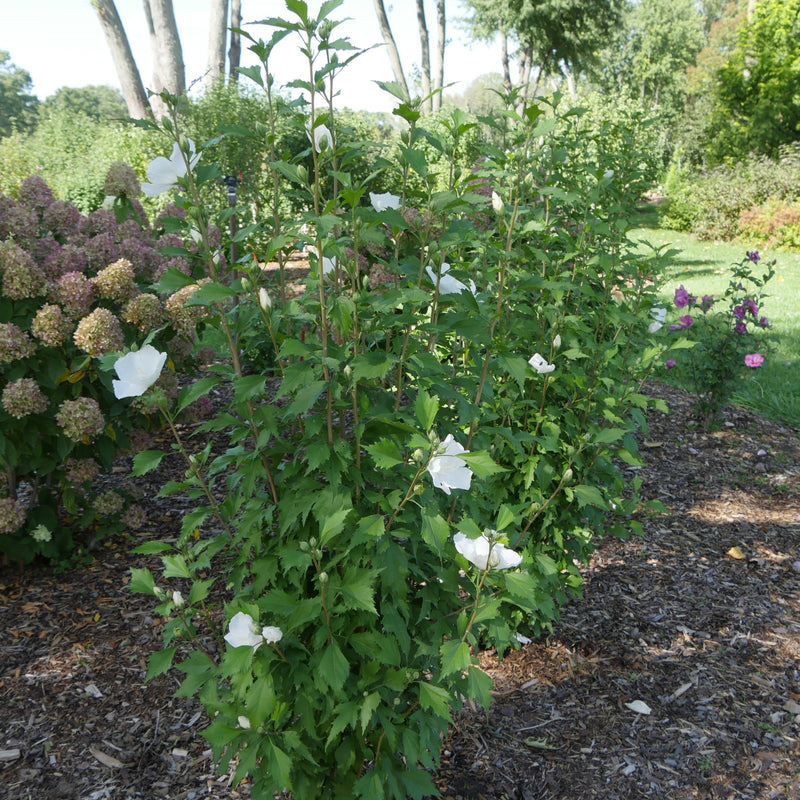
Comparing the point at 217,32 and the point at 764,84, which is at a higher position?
the point at 217,32

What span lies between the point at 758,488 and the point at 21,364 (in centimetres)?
417

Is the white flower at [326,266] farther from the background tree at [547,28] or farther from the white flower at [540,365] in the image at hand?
the background tree at [547,28]

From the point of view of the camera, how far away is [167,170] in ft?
4.60

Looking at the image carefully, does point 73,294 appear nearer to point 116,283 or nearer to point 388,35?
point 116,283

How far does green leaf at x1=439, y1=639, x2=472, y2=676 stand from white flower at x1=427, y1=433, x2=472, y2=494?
0.35 m

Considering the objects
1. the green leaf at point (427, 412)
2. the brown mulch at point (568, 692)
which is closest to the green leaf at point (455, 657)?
the green leaf at point (427, 412)

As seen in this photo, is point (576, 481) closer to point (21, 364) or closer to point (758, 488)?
point (21, 364)

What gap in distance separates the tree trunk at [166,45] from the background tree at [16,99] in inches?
1499

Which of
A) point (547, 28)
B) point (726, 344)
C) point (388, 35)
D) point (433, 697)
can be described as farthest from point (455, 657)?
point (547, 28)

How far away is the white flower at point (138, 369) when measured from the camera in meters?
1.44

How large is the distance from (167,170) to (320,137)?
336 millimetres

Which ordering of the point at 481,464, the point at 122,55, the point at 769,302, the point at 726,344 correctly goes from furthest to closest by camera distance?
the point at 122,55 → the point at 769,302 → the point at 726,344 → the point at 481,464

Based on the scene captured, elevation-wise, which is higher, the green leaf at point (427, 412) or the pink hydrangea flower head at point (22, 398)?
the green leaf at point (427, 412)

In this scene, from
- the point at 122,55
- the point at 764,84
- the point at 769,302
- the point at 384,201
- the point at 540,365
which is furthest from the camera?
the point at 764,84
